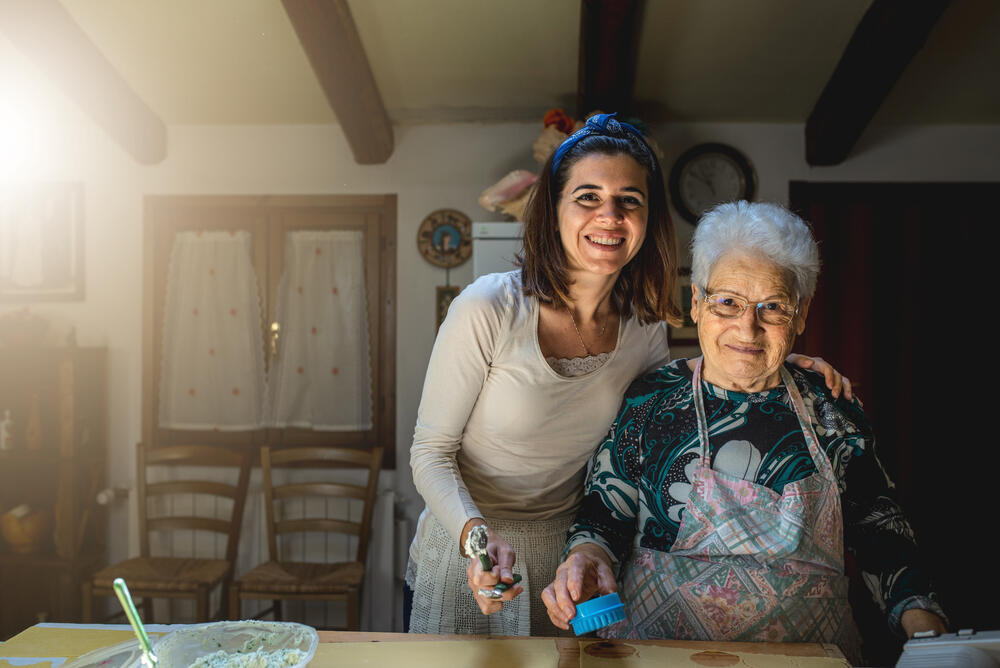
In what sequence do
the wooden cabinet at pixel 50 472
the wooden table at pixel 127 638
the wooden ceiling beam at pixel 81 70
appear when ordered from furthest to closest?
the wooden cabinet at pixel 50 472 < the wooden ceiling beam at pixel 81 70 < the wooden table at pixel 127 638

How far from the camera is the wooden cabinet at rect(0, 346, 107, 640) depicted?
3264mm

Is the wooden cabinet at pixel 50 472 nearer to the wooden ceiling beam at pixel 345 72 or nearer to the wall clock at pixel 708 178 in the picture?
the wooden ceiling beam at pixel 345 72

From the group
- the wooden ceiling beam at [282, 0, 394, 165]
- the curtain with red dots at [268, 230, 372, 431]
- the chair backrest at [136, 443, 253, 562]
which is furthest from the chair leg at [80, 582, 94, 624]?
the wooden ceiling beam at [282, 0, 394, 165]

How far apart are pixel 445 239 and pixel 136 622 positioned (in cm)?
284

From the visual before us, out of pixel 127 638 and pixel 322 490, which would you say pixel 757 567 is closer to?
pixel 127 638

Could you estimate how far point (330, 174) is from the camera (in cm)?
361

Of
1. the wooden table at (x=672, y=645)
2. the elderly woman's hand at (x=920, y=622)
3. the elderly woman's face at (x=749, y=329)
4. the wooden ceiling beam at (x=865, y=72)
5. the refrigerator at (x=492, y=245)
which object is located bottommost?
the wooden table at (x=672, y=645)

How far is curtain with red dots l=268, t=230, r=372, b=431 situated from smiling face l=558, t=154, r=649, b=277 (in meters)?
2.41

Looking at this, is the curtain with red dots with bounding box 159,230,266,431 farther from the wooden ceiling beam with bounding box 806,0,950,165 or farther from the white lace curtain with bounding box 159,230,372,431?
the wooden ceiling beam with bounding box 806,0,950,165

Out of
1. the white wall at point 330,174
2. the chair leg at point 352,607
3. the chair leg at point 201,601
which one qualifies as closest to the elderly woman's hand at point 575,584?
the chair leg at point 352,607

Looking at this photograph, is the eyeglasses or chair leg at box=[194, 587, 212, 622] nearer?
the eyeglasses

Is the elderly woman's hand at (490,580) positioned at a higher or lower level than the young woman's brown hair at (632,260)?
lower

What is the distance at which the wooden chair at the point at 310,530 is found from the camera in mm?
2955

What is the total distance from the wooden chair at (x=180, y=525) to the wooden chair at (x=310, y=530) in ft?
0.43
